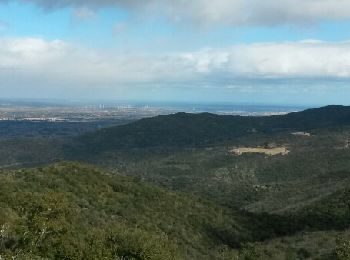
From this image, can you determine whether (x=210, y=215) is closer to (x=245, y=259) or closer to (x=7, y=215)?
(x=245, y=259)

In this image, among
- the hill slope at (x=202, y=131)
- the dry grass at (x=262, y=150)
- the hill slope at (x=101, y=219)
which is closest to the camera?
the hill slope at (x=101, y=219)

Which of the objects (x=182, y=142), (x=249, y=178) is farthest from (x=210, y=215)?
(x=182, y=142)

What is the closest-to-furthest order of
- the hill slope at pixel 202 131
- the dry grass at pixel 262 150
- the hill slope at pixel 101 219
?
1. the hill slope at pixel 101 219
2. the dry grass at pixel 262 150
3. the hill slope at pixel 202 131

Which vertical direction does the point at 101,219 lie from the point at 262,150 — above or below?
above

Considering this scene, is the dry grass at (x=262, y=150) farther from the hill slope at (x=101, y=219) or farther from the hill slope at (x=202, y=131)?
the hill slope at (x=101, y=219)

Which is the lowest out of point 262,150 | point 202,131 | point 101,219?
point 262,150

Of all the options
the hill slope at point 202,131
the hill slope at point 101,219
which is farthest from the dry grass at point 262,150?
the hill slope at point 101,219

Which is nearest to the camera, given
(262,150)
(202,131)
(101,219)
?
(101,219)

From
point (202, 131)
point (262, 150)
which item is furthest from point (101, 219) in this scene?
point (202, 131)

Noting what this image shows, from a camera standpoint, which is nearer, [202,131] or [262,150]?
[262,150]

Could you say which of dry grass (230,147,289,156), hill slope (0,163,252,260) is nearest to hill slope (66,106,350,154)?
dry grass (230,147,289,156)

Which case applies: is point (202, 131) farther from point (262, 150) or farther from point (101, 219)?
point (101, 219)

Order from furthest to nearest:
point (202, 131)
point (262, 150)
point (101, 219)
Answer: point (202, 131), point (262, 150), point (101, 219)
